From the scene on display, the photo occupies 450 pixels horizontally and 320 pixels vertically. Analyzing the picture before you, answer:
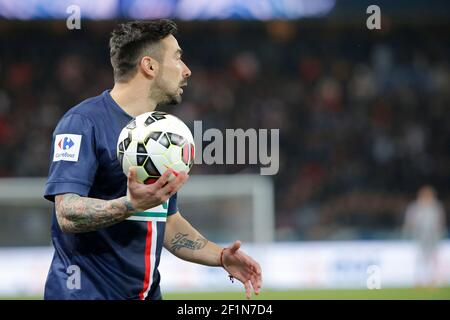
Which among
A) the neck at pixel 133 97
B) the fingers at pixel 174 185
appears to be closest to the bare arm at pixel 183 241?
the neck at pixel 133 97

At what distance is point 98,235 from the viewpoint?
421 cm

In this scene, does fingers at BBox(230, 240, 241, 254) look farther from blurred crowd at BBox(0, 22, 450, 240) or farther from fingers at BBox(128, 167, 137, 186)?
blurred crowd at BBox(0, 22, 450, 240)

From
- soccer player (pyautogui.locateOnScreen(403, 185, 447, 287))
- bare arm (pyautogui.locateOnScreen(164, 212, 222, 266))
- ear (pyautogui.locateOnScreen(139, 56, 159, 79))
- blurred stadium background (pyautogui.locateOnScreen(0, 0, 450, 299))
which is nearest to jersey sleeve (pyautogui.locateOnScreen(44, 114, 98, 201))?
ear (pyautogui.locateOnScreen(139, 56, 159, 79))

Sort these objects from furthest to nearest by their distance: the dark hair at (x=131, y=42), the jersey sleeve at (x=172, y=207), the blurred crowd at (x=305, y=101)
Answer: the blurred crowd at (x=305, y=101) < the jersey sleeve at (x=172, y=207) < the dark hair at (x=131, y=42)

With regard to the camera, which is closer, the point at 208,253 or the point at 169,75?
the point at 169,75

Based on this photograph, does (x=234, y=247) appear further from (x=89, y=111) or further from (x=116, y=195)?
(x=89, y=111)

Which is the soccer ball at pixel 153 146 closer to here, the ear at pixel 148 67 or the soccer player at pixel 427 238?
the ear at pixel 148 67

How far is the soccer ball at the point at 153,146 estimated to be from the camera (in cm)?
396

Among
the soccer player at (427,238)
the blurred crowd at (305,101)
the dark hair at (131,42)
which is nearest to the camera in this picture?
the dark hair at (131,42)

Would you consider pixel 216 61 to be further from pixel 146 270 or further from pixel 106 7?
pixel 146 270

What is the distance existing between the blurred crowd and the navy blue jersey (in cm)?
1436

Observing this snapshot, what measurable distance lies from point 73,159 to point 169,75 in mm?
763

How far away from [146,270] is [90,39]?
62.2ft

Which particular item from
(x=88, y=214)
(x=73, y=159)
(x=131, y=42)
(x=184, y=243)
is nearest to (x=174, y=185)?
(x=88, y=214)
